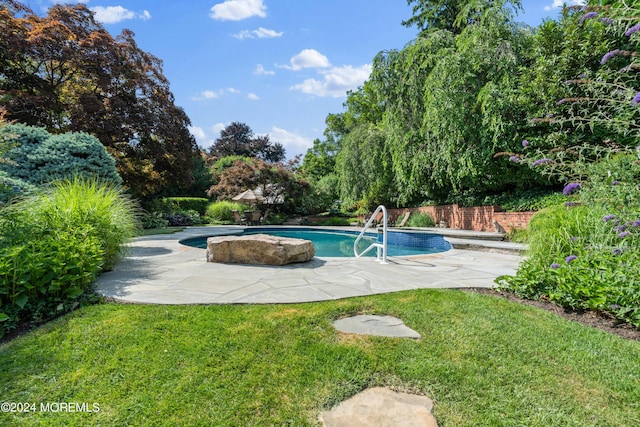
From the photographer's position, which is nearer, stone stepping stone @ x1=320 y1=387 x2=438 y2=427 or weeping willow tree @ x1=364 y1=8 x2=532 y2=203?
stone stepping stone @ x1=320 y1=387 x2=438 y2=427

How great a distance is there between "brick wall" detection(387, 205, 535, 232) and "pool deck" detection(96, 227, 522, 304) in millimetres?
4863

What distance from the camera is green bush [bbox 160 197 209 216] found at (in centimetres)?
1511

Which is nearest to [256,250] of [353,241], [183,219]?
[353,241]

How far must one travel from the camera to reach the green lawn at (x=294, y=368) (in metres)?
1.49

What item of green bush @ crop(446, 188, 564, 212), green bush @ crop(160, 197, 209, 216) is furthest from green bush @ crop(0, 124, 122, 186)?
green bush @ crop(446, 188, 564, 212)

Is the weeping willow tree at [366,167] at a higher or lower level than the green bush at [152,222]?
higher

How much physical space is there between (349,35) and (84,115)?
29.2 ft

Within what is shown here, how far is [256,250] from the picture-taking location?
4.86 m

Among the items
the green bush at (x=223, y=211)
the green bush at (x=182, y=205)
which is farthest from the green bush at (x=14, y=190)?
the green bush at (x=223, y=211)

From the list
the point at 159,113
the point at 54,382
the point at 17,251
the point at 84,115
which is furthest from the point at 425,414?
the point at 159,113

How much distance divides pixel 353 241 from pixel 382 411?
31.9 ft

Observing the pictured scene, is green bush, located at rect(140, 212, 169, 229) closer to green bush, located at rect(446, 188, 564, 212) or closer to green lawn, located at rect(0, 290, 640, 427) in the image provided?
green lawn, located at rect(0, 290, 640, 427)

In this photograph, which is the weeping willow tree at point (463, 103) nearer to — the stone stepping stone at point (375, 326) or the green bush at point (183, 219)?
the stone stepping stone at point (375, 326)

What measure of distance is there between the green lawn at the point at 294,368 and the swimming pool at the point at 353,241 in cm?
555
